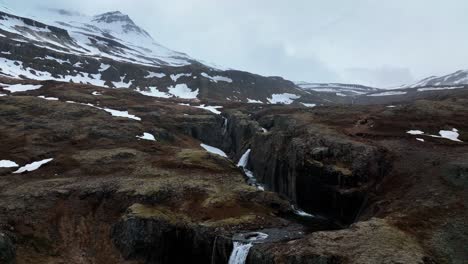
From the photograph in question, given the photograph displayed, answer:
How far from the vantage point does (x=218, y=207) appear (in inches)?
2041

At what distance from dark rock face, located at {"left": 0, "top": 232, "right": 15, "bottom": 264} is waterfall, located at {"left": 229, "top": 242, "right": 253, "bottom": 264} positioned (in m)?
20.6

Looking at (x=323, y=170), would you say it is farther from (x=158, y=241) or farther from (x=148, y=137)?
(x=148, y=137)

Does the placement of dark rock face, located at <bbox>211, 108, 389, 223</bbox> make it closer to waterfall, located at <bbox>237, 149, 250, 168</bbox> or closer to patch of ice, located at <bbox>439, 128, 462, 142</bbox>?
waterfall, located at <bbox>237, 149, 250, 168</bbox>

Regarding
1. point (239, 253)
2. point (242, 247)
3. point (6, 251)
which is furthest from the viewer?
point (239, 253)

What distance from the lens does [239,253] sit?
42.1 meters

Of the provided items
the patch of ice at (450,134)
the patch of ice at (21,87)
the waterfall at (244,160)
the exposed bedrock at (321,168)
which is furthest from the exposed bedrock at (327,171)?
the patch of ice at (21,87)

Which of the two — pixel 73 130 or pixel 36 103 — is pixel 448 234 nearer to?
pixel 73 130

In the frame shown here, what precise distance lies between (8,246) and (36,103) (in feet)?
235

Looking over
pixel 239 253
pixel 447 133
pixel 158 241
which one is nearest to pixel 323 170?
pixel 239 253

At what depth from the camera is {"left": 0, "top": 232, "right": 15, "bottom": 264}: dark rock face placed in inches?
1563

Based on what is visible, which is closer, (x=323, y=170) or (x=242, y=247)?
(x=242, y=247)

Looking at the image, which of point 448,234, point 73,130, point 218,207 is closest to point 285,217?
point 218,207

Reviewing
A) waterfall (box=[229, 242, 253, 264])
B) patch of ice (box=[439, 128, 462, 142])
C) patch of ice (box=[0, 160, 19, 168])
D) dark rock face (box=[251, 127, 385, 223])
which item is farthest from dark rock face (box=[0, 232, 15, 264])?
patch of ice (box=[439, 128, 462, 142])

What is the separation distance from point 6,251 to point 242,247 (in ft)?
71.3
